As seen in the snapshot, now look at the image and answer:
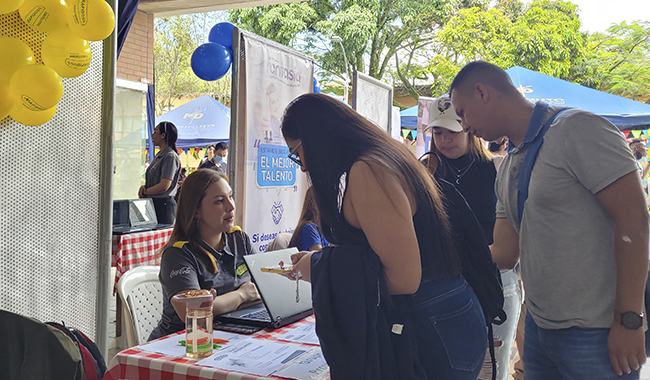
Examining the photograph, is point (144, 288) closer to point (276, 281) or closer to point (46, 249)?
point (46, 249)

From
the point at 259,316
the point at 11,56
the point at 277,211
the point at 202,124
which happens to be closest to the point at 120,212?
the point at 277,211

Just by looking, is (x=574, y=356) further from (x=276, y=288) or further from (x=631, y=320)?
(x=276, y=288)

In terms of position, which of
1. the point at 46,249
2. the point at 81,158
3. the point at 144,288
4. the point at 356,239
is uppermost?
the point at 81,158

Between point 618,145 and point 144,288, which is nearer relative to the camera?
point 618,145

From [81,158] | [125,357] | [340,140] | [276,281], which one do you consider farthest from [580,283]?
[81,158]

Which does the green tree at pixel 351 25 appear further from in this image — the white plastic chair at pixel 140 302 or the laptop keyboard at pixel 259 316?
the laptop keyboard at pixel 259 316

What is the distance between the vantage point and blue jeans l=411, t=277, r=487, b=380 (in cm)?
141

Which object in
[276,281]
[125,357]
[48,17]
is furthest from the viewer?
[48,17]

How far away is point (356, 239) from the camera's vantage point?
1.43 m

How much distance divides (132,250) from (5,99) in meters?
2.45

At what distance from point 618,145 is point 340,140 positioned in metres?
0.81

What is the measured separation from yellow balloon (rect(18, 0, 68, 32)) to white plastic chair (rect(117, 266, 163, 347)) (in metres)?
1.18

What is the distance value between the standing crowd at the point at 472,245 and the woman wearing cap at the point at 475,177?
0.59 meters

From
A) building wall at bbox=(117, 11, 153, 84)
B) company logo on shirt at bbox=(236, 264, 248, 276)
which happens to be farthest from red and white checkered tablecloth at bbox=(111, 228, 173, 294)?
building wall at bbox=(117, 11, 153, 84)
